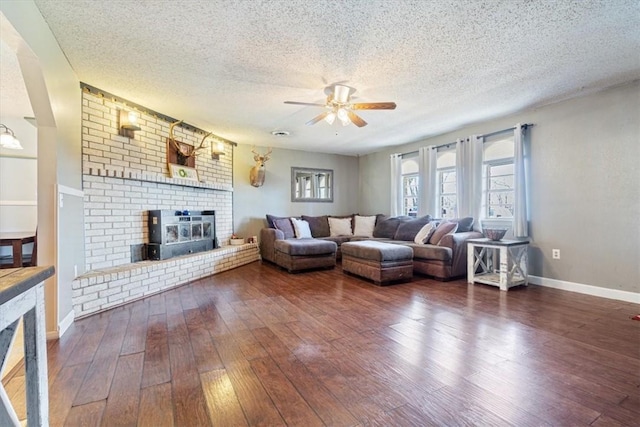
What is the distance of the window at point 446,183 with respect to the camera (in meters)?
4.90

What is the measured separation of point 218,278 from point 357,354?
2.78 metres

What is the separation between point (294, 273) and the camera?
14.4 ft

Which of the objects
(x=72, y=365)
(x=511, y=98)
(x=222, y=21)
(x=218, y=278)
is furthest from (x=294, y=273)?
(x=511, y=98)

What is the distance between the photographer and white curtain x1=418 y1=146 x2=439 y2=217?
5027mm

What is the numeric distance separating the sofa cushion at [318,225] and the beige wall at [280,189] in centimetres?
48

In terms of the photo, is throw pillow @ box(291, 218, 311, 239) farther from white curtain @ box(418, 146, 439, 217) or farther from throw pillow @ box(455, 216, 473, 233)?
throw pillow @ box(455, 216, 473, 233)

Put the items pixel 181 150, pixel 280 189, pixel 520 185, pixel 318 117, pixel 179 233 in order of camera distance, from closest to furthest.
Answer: pixel 318 117 → pixel 520 185 → pixel 179 233 → pixel 181 150 → pixel 280 189

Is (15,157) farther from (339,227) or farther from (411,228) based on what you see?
(411,228)

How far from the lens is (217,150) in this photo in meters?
5.01

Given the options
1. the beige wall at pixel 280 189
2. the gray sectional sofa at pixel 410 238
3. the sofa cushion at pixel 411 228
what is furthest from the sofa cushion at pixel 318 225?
the sofa cushion at pixel 411 228

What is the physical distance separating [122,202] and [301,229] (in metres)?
2.96

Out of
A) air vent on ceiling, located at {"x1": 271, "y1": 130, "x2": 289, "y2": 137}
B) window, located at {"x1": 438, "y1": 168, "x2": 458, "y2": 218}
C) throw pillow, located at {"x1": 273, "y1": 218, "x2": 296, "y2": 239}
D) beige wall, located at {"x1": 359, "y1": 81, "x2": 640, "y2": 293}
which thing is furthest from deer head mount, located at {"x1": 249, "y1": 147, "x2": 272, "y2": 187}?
beige wall, located at {"x1": 359, "y1": 81, "x2": 640, "y2": 293}

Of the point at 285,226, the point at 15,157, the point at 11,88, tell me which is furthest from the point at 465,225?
the point at 15,157

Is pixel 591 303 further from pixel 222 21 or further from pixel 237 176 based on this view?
pixel 237 176
